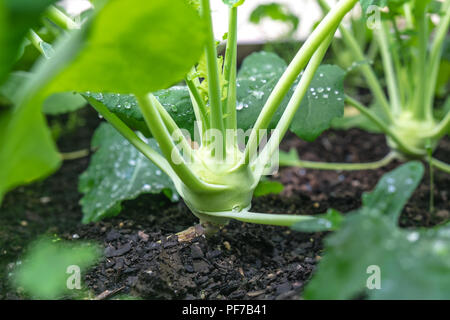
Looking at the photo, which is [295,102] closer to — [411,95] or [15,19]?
[15,19]

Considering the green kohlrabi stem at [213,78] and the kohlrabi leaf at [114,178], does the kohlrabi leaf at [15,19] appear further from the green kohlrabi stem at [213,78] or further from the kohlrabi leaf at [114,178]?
the kohlrabi leaf at [114,178]

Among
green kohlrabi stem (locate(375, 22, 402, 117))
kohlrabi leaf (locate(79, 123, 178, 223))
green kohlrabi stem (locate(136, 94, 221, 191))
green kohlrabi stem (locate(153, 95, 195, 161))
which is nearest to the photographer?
green kohlrabi stem (locate(136, 94, 221, 191))

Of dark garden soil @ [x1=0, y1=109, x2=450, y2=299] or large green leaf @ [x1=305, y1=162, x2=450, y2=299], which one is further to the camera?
dark garden soil @ [x1=0, y1=109, x2=450, y2=299]

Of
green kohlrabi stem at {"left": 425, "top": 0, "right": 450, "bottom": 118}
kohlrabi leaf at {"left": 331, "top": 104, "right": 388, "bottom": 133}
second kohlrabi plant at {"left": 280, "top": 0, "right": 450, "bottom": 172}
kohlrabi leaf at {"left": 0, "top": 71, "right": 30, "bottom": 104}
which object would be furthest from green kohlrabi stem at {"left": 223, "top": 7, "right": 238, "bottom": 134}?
kohlrabi leaf at {"left": 331, "top": 104, "right": 388, "bottom": 133}

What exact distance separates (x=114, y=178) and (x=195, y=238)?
1.02 feet

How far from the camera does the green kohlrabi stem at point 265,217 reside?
0.47 m

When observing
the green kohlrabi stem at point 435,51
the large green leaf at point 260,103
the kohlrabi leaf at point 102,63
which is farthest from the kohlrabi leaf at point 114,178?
the green kohlrabi stem at point 435,51

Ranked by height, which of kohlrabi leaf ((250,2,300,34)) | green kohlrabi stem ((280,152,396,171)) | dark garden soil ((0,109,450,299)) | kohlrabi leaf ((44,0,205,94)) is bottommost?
dark garden soil ((0,109,450,299))

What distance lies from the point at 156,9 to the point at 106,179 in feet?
1.87

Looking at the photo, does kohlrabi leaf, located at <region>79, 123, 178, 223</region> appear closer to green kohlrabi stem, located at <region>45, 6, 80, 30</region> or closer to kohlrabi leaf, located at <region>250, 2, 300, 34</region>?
green kohlrabi stem, located at <region>45, 6, 80, 30</region>

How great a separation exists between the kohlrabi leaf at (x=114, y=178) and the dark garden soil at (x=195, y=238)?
3 cm

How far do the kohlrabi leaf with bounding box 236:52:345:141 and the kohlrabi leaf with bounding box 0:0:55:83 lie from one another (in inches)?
15.5

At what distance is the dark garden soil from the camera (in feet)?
1.70
